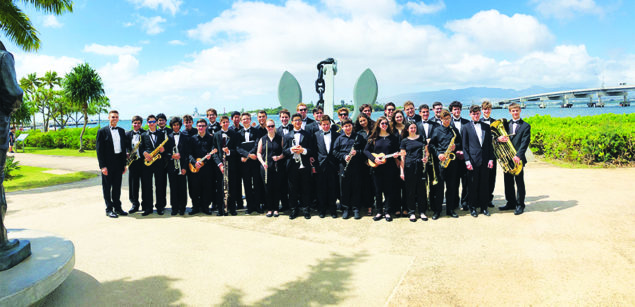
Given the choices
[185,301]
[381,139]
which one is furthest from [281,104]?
[185,301]

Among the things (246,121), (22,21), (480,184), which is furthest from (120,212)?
(22,21)

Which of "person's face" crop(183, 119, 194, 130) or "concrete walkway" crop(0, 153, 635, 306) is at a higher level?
"person's face" crop(183, 119, 194, 130)

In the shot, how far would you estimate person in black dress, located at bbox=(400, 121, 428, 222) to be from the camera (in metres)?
5.72

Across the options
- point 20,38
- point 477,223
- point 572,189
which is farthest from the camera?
point 20,38

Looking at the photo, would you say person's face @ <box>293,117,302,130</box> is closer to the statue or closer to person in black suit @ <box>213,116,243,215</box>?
person in black suit @ <box>213,116,243,215</box>

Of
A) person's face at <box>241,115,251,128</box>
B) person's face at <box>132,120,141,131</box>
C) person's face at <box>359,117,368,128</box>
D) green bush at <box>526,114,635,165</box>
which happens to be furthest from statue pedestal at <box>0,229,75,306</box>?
green bush at <box>526,114,635,165</box>

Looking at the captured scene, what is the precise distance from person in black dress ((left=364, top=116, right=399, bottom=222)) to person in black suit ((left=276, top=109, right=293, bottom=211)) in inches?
59.6

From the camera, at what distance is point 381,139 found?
5.83m

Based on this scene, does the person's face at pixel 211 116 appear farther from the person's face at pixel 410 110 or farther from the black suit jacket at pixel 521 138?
the black suit jacket at pixel 521 138

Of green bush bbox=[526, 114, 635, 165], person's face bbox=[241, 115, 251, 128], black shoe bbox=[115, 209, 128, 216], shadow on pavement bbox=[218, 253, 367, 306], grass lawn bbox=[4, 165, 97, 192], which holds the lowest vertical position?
shadow on pavement bbox=[218, 253, 367, 306]

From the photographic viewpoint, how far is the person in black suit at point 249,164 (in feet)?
20.6

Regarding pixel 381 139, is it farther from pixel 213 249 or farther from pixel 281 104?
pixel 281 104

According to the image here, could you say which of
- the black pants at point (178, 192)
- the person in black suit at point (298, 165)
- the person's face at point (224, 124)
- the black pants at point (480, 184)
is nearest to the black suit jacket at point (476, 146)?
the black pants at point (480, 184)

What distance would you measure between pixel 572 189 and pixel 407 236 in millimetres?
Result: 4670
